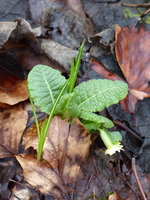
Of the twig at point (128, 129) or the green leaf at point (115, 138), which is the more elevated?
the green leaf at point (115, 138)

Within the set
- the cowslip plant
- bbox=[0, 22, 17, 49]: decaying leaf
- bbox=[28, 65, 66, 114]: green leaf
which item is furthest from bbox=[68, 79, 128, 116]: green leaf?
bbox=[0, 22, 17, 49]: decaying leaf

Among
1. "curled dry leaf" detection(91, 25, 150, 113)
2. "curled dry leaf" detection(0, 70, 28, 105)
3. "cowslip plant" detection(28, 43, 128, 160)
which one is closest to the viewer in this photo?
"cowslip plant" detection(28, 43, 128, 160)

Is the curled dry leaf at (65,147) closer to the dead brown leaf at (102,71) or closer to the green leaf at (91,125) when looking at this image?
the green leaf at (91,125)

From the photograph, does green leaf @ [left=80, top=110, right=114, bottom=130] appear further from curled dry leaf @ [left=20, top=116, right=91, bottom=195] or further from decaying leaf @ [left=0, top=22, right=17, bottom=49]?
decaying leaf @ [left=0, top=22, right=17, bottom=49]

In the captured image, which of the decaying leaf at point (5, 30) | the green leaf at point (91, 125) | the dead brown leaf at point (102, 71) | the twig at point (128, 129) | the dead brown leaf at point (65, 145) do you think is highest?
the decaying leaf at point (5, 30)

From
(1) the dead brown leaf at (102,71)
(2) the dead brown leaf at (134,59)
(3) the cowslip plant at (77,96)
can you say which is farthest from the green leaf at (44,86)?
(2) the dead brown leaf at (134,59)

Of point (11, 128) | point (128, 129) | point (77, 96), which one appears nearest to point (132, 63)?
point (128, 129)
